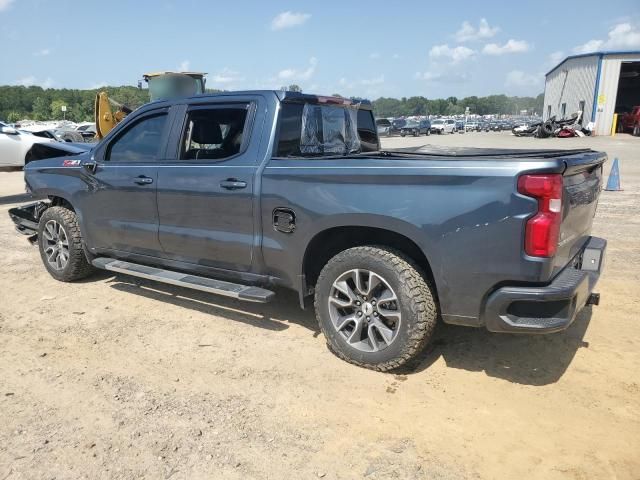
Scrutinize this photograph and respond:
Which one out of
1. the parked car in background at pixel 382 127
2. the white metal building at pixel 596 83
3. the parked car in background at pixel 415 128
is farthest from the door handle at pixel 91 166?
the parked car in background at pixel 415 128

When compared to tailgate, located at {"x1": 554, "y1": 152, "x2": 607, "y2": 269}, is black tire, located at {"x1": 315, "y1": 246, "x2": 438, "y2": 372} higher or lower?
lower

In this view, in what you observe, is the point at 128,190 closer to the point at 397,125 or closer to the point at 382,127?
the point at 382,127

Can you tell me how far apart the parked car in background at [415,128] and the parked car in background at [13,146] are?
37.7m

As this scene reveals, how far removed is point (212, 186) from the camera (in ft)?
13.1

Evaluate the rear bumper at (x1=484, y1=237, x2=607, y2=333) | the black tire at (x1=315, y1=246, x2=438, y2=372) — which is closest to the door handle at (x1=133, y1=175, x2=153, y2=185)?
the black tire at (x1=315, y1=246, x2=438, y2=372)

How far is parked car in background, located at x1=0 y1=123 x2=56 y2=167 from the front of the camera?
1198cm

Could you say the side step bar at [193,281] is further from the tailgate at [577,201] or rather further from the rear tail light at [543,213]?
the tailgate at [577,201]

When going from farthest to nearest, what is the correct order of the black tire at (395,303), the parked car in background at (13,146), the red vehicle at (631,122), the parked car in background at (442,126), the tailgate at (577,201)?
the parked car in background at (442,126) → the red vehicle at (631,122) → the parked car in background at (13,146) → the black tire at (395,303) → the tailgate at (577,201)

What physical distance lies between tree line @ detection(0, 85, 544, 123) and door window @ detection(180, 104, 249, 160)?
18.9m

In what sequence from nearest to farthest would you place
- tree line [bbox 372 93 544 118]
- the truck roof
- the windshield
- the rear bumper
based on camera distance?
the rear bumper → the truck roof → the windshield → tree line [bbox 372 93 544 118]

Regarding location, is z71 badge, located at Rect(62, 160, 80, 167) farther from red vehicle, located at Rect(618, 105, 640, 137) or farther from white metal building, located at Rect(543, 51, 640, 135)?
white metal building, located at Rect(543, 51, 640, 135)

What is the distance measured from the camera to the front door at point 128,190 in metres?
4.48

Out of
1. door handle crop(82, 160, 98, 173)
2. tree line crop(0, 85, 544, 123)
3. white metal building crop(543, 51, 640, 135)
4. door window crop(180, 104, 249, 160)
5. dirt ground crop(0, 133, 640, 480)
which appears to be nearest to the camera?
dirt ground crop(0, 133, 640, 480)

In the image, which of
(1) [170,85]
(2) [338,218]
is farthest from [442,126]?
(2) [338,218]
